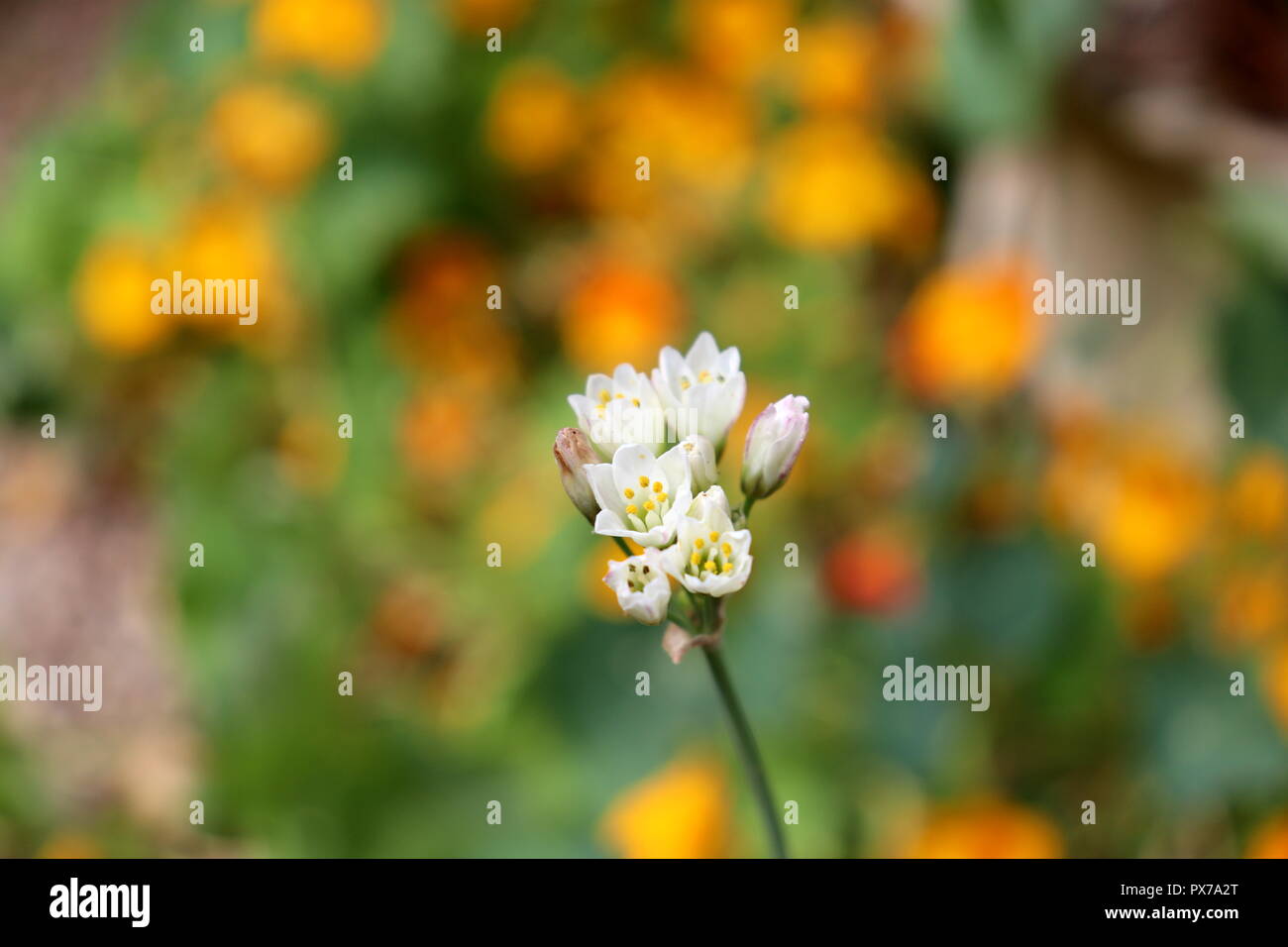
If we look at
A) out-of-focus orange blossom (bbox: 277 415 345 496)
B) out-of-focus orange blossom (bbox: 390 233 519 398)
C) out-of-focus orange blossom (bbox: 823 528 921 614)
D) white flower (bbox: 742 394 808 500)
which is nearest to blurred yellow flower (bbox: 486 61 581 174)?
out-of-focus orange blossom (bbox: 390 233 519 398)

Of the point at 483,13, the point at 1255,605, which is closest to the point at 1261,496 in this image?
the point at 1255,605

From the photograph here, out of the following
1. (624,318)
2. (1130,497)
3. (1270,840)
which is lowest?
(1270,840)

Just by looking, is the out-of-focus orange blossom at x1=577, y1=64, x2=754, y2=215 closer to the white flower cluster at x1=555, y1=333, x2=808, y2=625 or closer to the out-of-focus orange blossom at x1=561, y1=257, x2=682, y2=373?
the out-of-focus orange blossom at x1=561, y1=257, x2=682, y2=373

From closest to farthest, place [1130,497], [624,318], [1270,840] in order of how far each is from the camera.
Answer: [1270,840] → [1130,497] → [624,318]

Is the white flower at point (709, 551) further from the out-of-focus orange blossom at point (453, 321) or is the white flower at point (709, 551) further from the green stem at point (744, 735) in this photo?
the out-of-focus orange blossom at point (453, 321)

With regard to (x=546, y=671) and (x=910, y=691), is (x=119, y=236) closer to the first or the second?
(x=546, y=671)

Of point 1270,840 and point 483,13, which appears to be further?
point 483,13

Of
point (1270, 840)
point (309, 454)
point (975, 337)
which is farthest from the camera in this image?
point (309, 454)

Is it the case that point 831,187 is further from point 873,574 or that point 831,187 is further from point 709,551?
point 709,551
